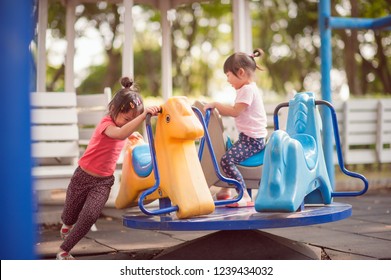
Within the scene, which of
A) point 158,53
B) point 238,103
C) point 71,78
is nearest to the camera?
point 238,103

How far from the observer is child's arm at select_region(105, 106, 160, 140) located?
321cm

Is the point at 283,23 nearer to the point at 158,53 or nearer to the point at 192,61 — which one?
the point at 192,61

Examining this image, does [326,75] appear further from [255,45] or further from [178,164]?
[255,45]

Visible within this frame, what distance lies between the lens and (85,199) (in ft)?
12.3

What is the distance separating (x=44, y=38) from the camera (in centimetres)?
609

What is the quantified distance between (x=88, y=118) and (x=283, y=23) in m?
13.7

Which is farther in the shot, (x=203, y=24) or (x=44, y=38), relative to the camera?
(x=203, y=24)

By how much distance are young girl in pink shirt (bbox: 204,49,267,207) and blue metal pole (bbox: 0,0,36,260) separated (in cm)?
242

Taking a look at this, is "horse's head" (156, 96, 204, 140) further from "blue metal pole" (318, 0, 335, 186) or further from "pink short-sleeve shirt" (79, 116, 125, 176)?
"blue metal pole" (318, 0, 335, 186)

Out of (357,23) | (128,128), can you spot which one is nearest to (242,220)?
(128,128)

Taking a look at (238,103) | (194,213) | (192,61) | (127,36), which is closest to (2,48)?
(194,213)

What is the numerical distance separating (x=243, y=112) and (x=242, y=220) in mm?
1068

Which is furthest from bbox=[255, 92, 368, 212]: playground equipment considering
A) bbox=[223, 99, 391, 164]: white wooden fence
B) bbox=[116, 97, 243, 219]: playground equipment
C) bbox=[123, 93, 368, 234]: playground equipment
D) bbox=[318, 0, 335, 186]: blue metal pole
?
bbox=[223, 99, 391, 164]: white wooden fence

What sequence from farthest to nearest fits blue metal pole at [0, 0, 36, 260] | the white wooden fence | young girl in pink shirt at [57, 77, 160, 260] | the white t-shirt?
the white wooden fence < the white t-shirt < young girl in pink shirt at [57, 77, 160, 260] < blue metal pole at [0, 0, 36, 260]
